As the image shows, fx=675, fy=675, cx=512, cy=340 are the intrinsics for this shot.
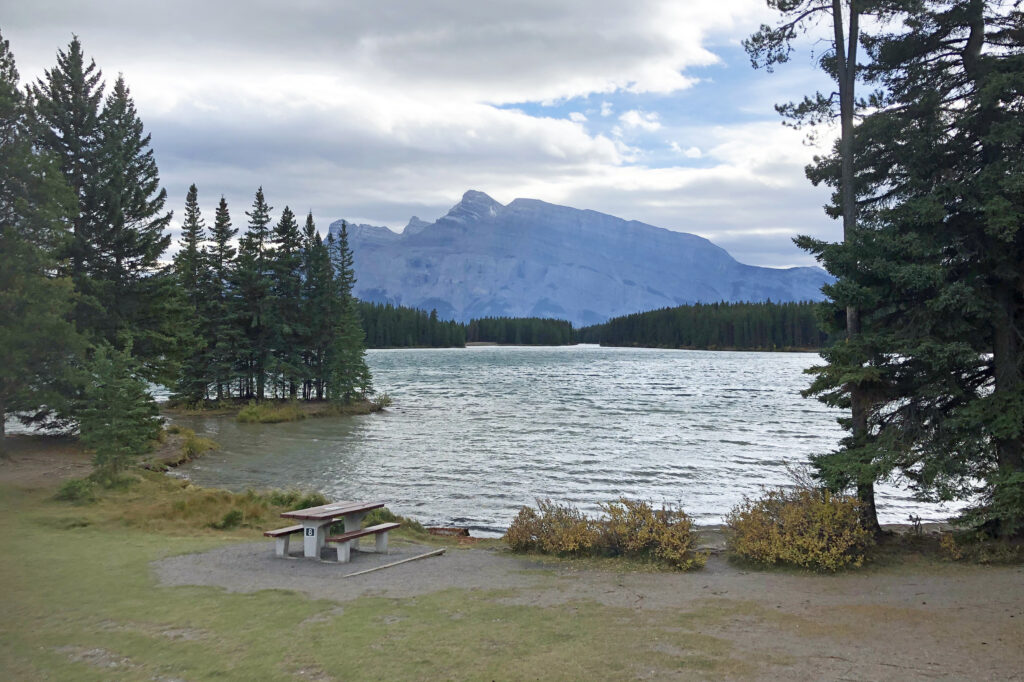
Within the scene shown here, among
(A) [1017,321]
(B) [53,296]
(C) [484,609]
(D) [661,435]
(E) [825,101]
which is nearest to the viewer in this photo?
(C) [484,609]

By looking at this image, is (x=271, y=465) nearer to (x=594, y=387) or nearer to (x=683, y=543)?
(x=683, y=543)

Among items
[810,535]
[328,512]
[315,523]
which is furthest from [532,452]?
[810,535]

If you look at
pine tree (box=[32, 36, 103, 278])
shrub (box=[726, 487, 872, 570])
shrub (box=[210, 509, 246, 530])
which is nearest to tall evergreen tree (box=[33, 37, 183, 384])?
pine tree (box=[32, 36, 103, 278])

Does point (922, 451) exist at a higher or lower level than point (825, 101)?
lower

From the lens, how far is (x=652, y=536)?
1212cm

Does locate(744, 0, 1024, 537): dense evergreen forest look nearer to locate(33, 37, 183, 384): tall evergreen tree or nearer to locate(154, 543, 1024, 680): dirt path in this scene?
locate(154, 543, 1024, 680): dirt path

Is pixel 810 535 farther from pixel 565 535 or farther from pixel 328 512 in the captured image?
pixel 328 512

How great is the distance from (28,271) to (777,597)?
78.9 ft

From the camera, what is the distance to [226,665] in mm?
7004

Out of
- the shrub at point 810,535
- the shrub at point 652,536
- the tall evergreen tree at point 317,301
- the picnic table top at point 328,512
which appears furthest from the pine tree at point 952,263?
the tall evergreen tree at point 317,301

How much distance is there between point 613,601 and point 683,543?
2.75 meters

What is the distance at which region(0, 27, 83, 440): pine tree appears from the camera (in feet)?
70.8

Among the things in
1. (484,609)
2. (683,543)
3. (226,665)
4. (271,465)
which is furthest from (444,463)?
(226,665)

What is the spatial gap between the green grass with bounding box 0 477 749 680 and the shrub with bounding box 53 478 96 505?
5.59 metres
